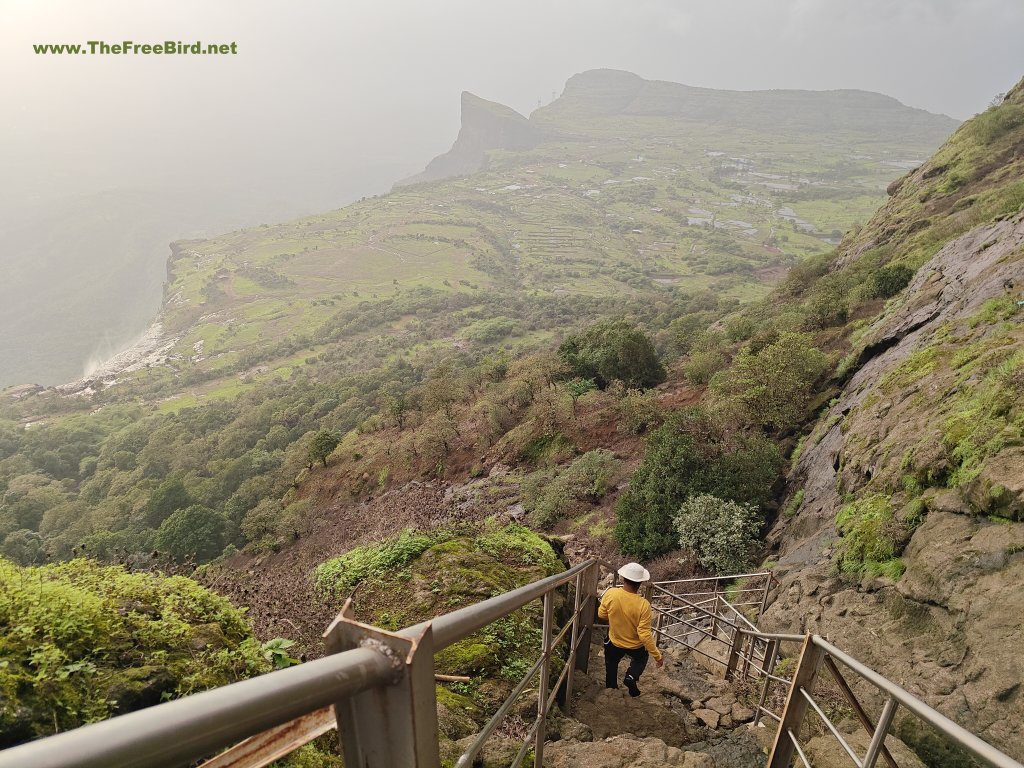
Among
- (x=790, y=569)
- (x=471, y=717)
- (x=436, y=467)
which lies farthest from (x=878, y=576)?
(x=436, y=467)

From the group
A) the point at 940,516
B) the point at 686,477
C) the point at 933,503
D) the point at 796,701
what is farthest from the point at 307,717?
the point at 686,477

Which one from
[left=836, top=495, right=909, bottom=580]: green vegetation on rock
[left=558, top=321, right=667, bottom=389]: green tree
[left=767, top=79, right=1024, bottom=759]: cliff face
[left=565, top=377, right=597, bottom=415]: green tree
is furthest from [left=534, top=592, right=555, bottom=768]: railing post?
[left=558, top=321, right=667, bottom=389]: green tree

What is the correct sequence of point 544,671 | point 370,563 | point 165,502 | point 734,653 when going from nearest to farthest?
point 544,671, point 370,563, point 734,653, point 165,502

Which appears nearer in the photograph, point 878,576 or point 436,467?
point 878,576

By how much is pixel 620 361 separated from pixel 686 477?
12.9m

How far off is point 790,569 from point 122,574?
10.5 meters

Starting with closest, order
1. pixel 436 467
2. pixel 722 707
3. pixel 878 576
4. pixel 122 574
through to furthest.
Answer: pixel 122 574
pixel 722 707
pixel 878 576
pixel 436 467

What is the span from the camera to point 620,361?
27.6 meters

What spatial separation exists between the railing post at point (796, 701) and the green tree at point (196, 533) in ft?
109

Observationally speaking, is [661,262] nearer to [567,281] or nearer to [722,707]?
[567,281]

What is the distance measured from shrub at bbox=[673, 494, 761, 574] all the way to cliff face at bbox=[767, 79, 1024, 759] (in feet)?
2.39

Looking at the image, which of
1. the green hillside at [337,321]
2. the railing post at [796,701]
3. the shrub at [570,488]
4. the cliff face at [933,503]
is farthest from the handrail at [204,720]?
the green hillside at [337,321]

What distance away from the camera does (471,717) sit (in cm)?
400

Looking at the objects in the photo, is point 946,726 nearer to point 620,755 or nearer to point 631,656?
point 620,755
